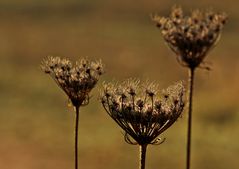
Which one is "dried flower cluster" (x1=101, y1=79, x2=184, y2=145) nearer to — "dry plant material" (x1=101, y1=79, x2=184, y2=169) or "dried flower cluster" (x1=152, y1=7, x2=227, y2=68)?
"dry plant material" (x1=101, y1=79, x2=184, y2=169)

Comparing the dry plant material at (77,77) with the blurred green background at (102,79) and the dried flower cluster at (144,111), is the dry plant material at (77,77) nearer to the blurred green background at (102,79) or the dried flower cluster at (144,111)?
the dried flower cluster at (144,111)

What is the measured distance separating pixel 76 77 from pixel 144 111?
47.6 inches

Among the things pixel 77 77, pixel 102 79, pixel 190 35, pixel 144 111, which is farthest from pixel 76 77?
pixel 102 79

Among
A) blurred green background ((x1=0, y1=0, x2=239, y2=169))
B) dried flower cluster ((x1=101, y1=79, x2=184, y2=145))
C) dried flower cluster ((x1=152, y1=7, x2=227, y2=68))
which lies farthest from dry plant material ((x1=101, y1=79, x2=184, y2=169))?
blurred green background ((x1=0, y1=0, x2=239, y2=169))

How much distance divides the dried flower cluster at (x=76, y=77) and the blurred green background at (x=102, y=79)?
24025 millimetres

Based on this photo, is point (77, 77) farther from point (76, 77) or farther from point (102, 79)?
point (102, 79)

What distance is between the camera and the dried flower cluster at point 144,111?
11586 mm

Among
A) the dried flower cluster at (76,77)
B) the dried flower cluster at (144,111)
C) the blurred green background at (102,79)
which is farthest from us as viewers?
the blurred green background at (102,79)

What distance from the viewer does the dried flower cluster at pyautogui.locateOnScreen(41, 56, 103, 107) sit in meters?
12.4

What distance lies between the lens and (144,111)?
11672 mm

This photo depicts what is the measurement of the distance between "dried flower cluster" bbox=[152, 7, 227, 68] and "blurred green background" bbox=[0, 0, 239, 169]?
2453 cm

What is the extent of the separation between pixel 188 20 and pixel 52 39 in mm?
55226

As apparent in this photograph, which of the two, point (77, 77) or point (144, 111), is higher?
point (77, 77)

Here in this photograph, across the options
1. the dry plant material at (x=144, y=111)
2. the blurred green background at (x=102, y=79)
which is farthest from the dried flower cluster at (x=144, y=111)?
the blurred green background at (x=102, y=79)
